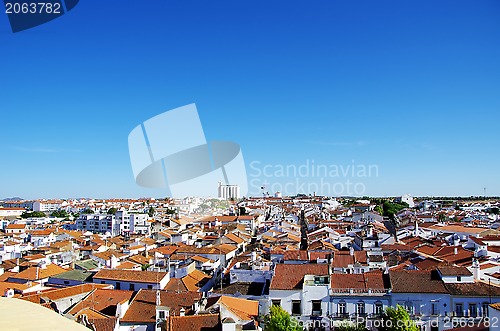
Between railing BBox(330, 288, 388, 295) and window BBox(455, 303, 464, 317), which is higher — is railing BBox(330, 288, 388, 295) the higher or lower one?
the higher one

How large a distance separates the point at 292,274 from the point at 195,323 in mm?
3495

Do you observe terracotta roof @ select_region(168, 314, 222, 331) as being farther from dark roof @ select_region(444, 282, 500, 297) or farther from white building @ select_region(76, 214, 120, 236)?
white building @ select_region(76, 214, 120, 236)

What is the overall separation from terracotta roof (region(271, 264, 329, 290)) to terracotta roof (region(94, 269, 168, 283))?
170 inches

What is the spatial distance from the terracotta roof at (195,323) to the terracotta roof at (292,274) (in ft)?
7.78

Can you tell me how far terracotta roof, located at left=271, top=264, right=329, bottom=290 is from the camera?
11.7 meters

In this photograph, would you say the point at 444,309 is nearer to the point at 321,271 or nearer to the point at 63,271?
the point at 321,271

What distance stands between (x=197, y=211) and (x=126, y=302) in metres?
43.6

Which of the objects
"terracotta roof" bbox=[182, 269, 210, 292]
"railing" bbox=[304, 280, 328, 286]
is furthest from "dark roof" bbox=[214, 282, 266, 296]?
"railing" bbox=[304, 280, 328, 286]

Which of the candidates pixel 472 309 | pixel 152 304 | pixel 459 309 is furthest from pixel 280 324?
pixel 472 309

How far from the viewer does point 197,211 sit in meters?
55.5


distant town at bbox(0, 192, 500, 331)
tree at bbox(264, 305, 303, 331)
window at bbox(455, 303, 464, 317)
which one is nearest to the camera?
tree at bbox(264, 305, 303, 331)

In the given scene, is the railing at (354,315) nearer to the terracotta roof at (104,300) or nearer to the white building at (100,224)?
the terracotta roof at (104,300)

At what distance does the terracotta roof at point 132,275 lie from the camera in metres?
14.5

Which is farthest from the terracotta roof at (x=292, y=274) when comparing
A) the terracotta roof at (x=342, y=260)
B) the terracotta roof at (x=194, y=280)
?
the terracotta roof at (x=194, y=280)
